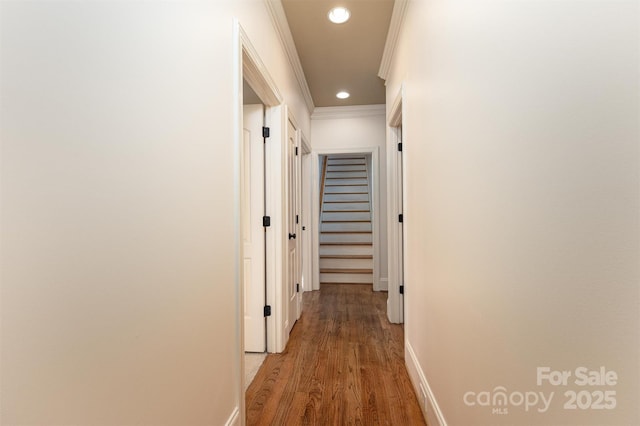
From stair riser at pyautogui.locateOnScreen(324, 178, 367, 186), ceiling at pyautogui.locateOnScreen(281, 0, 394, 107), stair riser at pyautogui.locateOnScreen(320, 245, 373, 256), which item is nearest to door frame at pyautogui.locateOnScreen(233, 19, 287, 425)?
ceiling at pyautogui.locateOnScreen(281, 0, 394, 107)

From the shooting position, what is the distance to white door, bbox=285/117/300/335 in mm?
2943

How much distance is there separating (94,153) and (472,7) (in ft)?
4.01

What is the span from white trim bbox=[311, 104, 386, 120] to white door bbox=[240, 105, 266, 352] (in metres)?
2.07

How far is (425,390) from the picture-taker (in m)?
1.70

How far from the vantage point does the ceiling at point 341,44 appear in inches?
92.3

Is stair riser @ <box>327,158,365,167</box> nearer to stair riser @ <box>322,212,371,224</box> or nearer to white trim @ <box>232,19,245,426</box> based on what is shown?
stair riser @ <box>322,212,371,224</box>

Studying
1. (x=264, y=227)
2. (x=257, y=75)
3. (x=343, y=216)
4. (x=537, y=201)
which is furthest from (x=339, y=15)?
(x=343, y=216)

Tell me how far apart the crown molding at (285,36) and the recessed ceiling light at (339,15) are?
14.1 inches

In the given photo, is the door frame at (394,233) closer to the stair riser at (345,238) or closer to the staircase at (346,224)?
the staircase at (346,224)

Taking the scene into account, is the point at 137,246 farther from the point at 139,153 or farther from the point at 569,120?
the point at 569,120

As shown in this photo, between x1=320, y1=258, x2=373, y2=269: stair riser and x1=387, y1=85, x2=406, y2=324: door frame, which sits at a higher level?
x1=387, y1=85, x2=406, y2=324: door frame

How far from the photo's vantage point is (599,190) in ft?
1.80

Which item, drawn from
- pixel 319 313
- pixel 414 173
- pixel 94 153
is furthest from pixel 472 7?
pixel 319 313

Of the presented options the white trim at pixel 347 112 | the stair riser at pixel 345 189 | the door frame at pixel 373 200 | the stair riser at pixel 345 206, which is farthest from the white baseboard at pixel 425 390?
the stair riser at pixel 345 189
